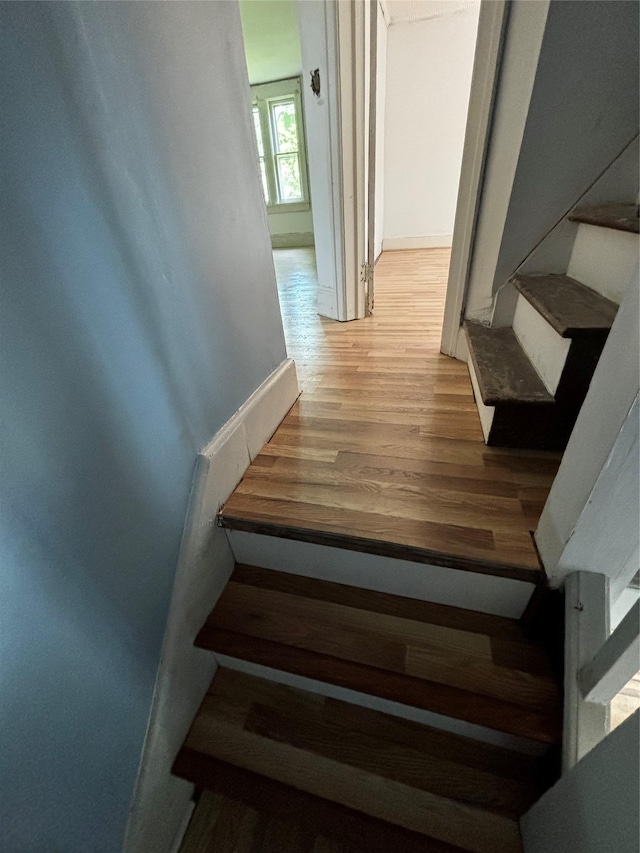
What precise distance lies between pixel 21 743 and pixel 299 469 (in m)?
0.74

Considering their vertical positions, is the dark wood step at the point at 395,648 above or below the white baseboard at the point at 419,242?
below

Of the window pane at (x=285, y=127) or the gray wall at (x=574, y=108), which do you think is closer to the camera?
the gray wall at (x=574, y=108)

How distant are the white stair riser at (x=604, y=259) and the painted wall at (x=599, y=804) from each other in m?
0.90

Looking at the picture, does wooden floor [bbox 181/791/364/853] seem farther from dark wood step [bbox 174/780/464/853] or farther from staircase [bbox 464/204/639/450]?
staircase [bbox 464/204/639/450]

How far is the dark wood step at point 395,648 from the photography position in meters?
0.70

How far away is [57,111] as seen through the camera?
50cm

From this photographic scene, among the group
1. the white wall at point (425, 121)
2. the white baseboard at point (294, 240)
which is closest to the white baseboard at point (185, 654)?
the white wall at point (425, 121)

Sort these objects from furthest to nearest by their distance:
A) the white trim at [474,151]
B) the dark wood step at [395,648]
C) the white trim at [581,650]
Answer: the white trim at [474,151] < the dark wood step at [395,648] < the white trim at [581,650]

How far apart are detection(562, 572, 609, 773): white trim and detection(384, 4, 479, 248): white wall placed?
4293 millimetres

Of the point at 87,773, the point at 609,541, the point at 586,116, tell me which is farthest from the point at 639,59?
the point at 87,773

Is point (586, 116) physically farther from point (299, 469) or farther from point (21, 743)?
point (21, 743)

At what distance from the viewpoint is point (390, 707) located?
79 cm

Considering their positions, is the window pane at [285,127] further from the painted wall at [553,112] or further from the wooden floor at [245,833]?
the wooden floor at [245,833]

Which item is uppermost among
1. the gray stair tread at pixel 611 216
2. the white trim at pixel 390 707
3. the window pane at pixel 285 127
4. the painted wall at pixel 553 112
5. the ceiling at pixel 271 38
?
the ceiling at pixel 271 38
